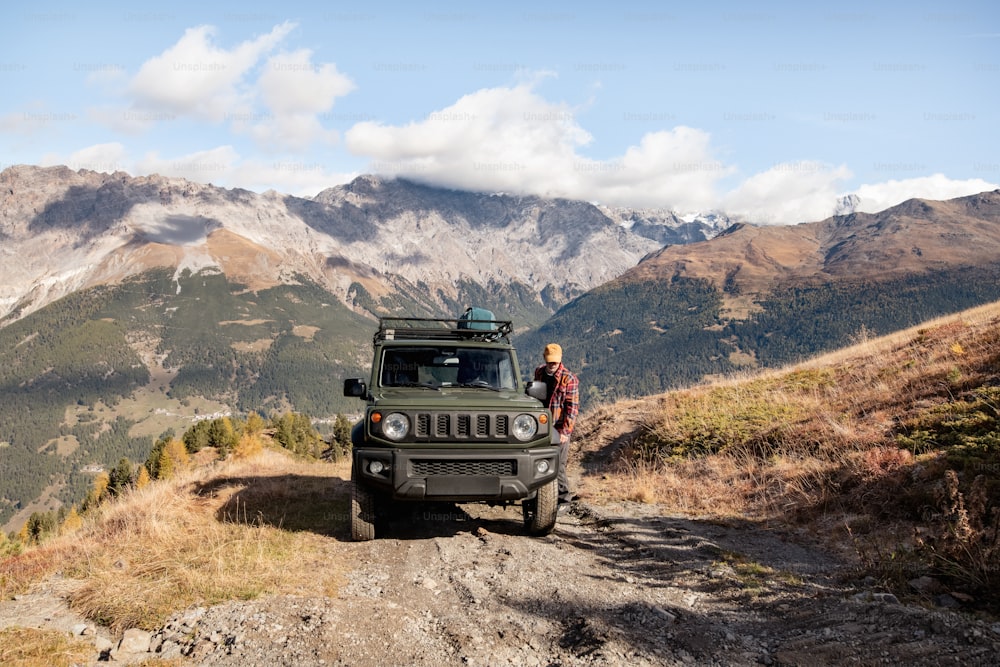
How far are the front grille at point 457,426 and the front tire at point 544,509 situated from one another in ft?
3.33

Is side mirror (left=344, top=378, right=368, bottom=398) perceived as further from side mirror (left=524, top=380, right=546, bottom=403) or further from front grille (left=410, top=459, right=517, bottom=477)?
side mirror (left=524, top=380, right=546, bottom=403)

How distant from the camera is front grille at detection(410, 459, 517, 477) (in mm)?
7168

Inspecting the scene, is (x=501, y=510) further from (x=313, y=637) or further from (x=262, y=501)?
(x=313, y=637)

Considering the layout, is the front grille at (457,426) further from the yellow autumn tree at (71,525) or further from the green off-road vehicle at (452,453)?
the yellow autumn tree at (71,525)

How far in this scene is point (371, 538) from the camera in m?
7.73

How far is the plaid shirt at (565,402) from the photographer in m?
9.50

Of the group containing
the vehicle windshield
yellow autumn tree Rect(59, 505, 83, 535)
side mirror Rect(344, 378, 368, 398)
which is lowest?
yellow autumn tree Rect(59, 505, 83, 535)

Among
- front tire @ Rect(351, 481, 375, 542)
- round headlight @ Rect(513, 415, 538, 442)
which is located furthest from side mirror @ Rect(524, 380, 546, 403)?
front tire @ Rect(351, 481, 375, 542)

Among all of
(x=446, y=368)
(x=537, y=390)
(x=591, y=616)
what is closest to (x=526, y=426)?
(x=537, y=390)

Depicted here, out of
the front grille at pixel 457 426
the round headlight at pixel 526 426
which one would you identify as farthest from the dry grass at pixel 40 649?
the round headlight at pixel 526 426

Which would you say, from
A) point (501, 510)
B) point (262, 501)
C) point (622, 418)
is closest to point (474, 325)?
point (501, 510)

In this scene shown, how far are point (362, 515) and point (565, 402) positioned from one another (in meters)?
3.75

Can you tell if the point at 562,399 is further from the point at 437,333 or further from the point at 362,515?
the point at 362,515

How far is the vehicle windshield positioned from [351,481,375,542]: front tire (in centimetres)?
182
